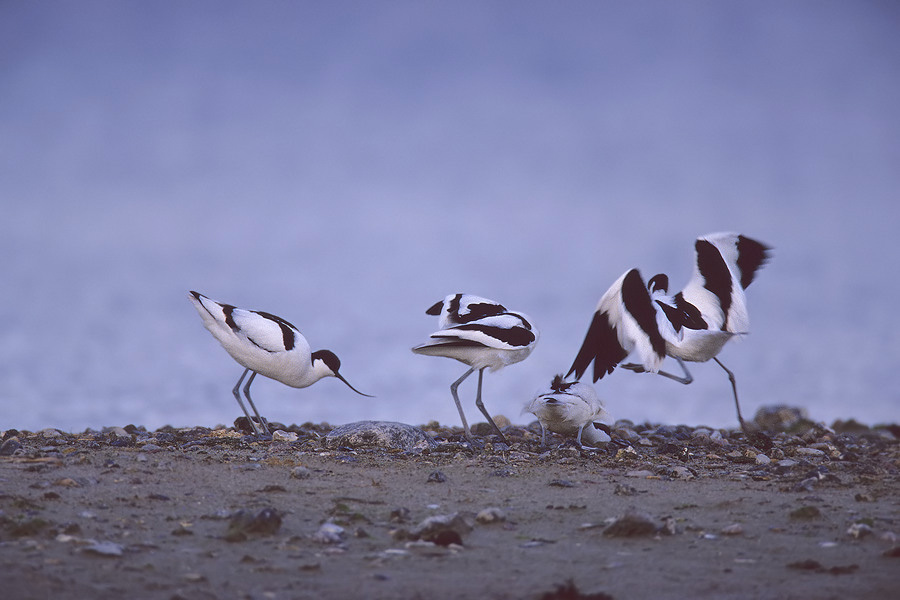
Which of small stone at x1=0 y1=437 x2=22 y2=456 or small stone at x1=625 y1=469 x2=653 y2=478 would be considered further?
small stone at x1=625 y1=469 x2=653 y2=478

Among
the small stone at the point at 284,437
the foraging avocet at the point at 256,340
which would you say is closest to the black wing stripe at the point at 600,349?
the small stone at the point at 284,437

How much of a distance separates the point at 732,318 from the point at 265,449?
521 centimetres

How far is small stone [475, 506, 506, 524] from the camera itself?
18.4ft

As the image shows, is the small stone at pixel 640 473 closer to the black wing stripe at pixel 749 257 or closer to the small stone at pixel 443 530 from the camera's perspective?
the small stone at pixel 443 530

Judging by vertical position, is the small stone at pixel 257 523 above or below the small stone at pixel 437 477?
below

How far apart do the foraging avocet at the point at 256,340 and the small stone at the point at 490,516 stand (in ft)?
15.5

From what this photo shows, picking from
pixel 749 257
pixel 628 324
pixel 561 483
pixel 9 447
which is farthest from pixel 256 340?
pixel 749 257

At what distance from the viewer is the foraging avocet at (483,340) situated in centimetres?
976

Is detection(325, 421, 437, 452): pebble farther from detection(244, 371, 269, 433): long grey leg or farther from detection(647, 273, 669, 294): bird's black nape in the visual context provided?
detection(647, 273, 669, 294): bird's black nape

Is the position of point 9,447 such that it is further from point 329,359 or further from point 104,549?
point 329,359

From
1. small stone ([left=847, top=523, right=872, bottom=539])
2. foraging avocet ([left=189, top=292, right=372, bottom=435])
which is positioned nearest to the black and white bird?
foraging avocet ([left=189, top=292, right=372, bottom=435])

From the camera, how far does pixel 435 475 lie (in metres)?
7.08

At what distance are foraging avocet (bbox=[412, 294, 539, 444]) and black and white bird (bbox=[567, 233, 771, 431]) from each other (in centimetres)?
80

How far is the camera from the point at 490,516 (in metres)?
5.60
